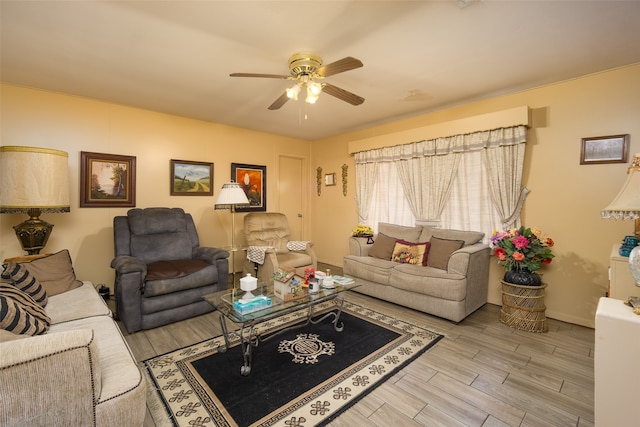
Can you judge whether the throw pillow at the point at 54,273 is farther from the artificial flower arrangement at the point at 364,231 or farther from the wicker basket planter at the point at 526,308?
the wicker basket planter at the point at 526,308

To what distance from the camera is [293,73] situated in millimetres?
2434

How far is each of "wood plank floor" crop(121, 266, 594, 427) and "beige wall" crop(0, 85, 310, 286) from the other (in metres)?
1.67

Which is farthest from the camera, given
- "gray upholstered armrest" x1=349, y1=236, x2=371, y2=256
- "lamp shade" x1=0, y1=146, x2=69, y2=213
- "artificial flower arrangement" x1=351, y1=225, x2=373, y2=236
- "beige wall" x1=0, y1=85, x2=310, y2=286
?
"artificial flower arrangement" x1=351, y1=225, x2=373, y2=236

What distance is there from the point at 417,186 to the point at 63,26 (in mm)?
4028

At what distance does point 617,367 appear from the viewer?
132 centimetres

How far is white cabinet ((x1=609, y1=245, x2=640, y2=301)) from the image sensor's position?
6.30 ft

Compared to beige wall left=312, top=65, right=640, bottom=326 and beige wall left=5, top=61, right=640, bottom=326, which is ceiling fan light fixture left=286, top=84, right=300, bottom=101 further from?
beige wall left=312, top=65, right=640, bottom=326

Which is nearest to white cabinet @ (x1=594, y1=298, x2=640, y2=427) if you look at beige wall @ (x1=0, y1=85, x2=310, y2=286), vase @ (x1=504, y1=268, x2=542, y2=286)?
vase @ (x1=504, y1=268, x2=542, y2=286)

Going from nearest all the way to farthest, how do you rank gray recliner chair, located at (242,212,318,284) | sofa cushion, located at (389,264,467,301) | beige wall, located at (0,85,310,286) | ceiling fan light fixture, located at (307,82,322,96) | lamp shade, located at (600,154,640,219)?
lamp shade, located at (600,154,640,219) → ceiling fan light fixture, located at (307,82,322,96) → sofa cushion, located at (389,264,467,301) → beige wall, located at (0,85,310,286) → gray recliner chair, located at (242,212,318,284)

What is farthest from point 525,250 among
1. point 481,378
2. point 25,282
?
point 25,282

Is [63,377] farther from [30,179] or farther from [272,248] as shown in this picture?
[272,248]

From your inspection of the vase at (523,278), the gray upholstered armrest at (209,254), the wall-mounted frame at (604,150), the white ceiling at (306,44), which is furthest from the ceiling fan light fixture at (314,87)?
the wall-mounted frame at (604,150)

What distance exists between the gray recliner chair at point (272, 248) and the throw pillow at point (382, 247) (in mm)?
896

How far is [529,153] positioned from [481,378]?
8.29ft
